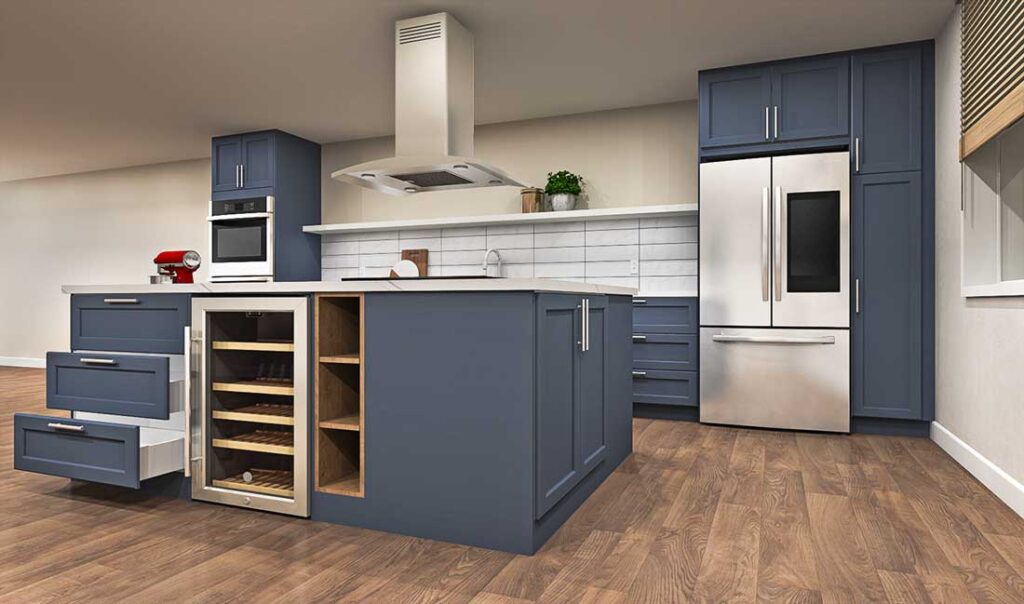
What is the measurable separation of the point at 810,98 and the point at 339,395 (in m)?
3.33

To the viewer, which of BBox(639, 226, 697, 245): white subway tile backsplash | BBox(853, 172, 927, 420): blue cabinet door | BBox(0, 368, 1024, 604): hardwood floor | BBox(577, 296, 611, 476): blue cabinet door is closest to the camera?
BBox(0, 368, 1024, 604): hardwood floor

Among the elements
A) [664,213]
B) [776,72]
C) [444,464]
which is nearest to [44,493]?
[444,464]

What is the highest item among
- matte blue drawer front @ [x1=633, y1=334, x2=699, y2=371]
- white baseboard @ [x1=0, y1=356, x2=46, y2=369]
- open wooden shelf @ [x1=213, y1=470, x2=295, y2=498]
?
matte blue drawer front @ [x1=633, y1=334, x2=699, y2=371]

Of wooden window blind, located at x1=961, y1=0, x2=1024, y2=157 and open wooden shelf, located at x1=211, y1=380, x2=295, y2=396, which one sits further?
wooden window blind, located at x1=961, y1=0, x2=1024, y2=157

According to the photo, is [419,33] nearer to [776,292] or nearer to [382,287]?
[382,287]

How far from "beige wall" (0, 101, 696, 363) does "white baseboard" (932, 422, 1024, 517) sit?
231 centimetres

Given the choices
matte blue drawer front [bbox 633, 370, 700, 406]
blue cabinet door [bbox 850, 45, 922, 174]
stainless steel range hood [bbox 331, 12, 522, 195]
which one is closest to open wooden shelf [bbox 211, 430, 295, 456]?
stainless steel range hood [bbox 331, 12, 522, 195]

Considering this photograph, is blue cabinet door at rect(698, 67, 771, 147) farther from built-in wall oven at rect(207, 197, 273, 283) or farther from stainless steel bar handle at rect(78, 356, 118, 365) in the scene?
built-in wall oven at rect(207, 197, 273, 283)

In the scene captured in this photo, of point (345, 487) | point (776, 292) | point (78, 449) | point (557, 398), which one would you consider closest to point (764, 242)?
point (776, 292)

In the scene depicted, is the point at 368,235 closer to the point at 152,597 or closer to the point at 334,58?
the point at 334,58

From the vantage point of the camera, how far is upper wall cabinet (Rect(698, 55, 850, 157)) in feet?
12.7

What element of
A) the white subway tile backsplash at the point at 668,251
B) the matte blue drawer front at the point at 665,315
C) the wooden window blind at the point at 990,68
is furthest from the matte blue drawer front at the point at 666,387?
the wooden window blind at the point at 990,68

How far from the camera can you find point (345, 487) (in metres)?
2.25

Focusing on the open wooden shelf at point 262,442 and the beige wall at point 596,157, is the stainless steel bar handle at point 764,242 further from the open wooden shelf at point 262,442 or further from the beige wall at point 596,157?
the open wooden shelf at point 262,442
